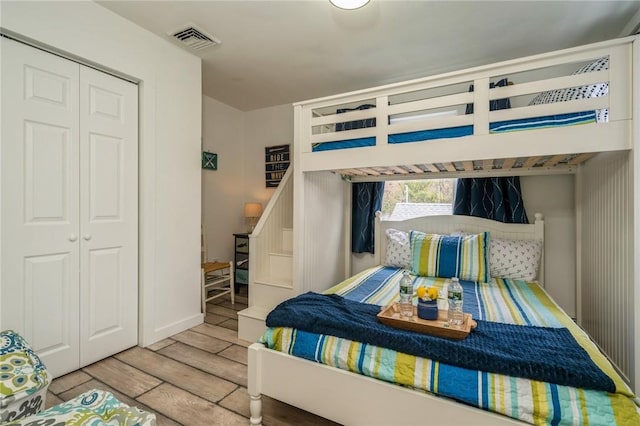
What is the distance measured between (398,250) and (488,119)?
1.57 metres

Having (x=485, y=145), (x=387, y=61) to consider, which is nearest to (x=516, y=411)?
(x=485, y=145)

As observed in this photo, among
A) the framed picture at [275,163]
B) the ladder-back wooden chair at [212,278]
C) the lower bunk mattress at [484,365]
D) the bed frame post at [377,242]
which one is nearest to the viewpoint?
the lower bunk mattress at [484,365]

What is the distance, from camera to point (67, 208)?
6.72 feet

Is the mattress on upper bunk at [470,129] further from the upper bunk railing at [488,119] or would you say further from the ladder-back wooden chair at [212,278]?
the ladder-back wooden chair at [212,278]

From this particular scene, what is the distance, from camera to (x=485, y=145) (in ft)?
6.08

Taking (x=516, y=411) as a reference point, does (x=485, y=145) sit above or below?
above

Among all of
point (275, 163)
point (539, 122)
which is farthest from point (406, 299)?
point (275, 163)

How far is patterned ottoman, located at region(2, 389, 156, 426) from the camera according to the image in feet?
3.48

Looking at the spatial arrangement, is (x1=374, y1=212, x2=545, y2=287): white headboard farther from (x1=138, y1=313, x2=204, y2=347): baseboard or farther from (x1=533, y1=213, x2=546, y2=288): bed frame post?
(x1=138, y1=313, x2=204, y2=347): baseboard

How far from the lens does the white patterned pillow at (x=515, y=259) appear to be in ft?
8.50

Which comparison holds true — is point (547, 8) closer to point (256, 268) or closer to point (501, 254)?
point (501, 254)

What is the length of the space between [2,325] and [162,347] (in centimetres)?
100

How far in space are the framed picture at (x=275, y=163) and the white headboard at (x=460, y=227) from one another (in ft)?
5.11

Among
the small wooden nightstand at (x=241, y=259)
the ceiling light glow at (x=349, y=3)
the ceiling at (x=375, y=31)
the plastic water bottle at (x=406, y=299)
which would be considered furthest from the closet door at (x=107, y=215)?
the plastic water bottle at (x=406, y=299)
